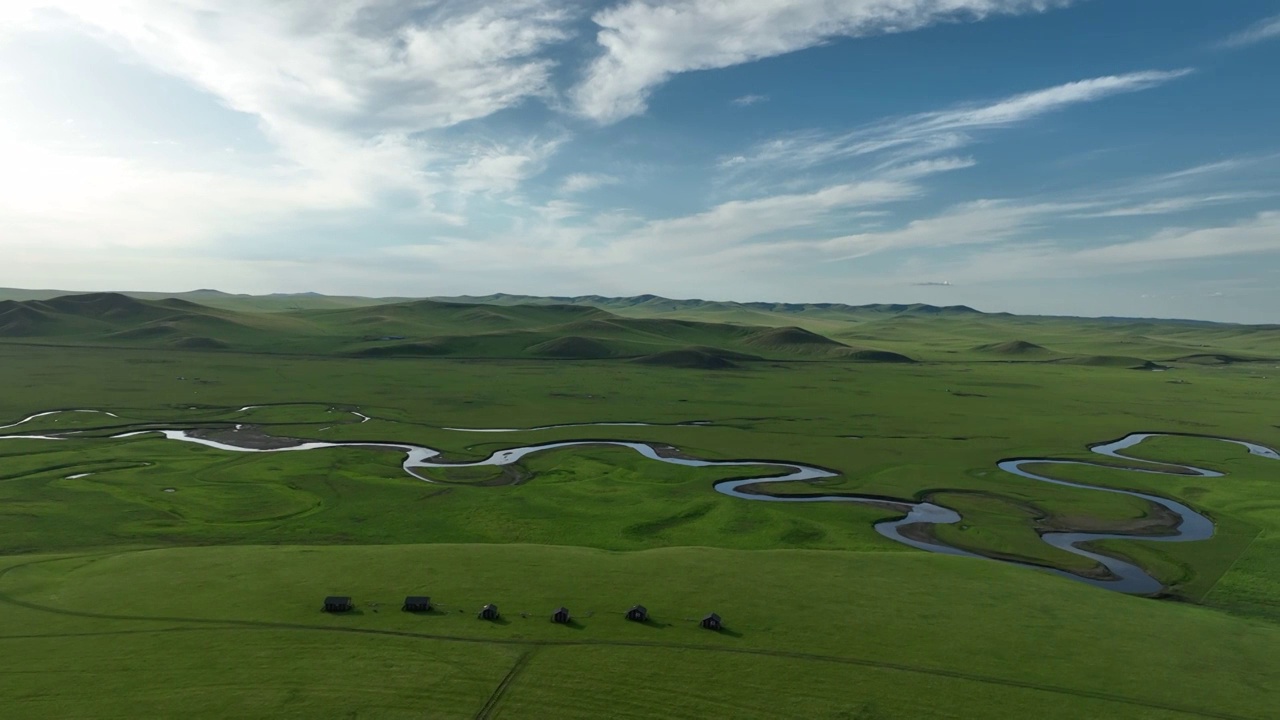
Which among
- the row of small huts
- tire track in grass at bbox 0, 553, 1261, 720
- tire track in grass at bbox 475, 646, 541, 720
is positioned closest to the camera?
tire track in grass at bbox 475, 646, 541, 720

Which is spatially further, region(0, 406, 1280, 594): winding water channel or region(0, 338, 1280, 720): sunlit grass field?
region(0, 406, 1280, 594): winding water channel

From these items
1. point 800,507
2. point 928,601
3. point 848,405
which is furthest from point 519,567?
point 848,405

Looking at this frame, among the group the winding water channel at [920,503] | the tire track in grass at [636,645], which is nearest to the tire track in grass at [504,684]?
the tire track in grass at [636,645]

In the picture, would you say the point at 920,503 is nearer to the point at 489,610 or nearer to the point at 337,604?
the point at 489,610

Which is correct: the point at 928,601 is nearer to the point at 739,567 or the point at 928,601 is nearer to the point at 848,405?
the point at 739,567

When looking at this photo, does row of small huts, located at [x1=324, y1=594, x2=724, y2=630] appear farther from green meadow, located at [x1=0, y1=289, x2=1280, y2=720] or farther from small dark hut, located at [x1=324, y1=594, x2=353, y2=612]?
green meadow, located at [x1=0, y1=289, x2=1280, y2=720]

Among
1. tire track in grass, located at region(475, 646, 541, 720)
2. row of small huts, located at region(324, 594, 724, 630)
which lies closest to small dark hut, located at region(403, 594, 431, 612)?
row of small huts, located at region(324, 594, 724, 630)

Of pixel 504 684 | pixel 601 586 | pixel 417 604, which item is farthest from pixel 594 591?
pixel 504 684
